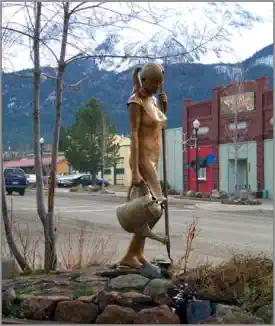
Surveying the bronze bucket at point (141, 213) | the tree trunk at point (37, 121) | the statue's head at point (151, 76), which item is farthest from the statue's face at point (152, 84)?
the tree trunk at point (37, 121)

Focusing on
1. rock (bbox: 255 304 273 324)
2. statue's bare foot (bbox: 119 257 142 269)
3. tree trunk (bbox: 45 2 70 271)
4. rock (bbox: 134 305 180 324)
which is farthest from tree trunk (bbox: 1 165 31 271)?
rock (bbox: 255 304 273 324)

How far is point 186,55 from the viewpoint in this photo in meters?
7.64

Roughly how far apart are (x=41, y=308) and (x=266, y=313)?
2.06 meters

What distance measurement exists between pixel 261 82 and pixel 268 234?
21426mm

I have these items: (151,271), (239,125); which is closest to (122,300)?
(151,271)

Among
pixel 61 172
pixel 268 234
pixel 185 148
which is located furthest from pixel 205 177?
pixel 61 172

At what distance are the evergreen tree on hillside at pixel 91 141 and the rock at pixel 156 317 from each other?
4513cm

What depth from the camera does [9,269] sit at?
7211 millimetres

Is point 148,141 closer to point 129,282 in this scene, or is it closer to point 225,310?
point 129,282

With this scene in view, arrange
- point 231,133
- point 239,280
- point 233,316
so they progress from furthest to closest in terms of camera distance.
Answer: point 231,133, point 239,280, point 233,316

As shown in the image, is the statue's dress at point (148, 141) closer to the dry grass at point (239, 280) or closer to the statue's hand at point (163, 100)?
the statue's hand at point (163, 100)

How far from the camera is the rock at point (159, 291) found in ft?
18.2

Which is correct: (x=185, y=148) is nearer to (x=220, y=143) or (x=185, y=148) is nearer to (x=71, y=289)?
(x=220, y=143)

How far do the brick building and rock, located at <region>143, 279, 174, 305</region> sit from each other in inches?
1124
